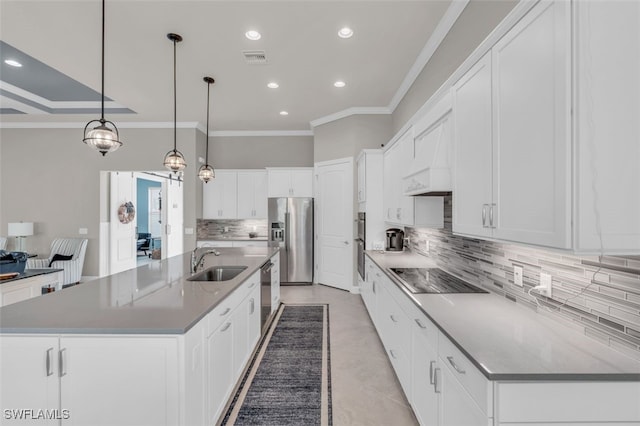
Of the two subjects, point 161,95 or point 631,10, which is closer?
point 631,10

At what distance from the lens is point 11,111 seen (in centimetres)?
539

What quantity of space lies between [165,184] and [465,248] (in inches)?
238

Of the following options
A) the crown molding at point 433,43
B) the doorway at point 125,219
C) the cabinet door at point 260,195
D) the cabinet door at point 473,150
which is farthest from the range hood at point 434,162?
the doorway at point 125,219

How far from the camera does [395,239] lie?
162 inches

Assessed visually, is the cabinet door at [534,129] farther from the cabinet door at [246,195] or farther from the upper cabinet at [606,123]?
the cabinet door at [246,195]

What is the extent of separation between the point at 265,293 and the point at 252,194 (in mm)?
3314

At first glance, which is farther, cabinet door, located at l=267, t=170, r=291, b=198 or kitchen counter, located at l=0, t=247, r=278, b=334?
cabinet door, located at l=267, t=170, r=291, b=198

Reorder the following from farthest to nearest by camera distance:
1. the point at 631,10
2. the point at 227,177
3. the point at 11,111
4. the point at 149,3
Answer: the point at 227,177 → the point at 11,111 → the point at 149,3 → the point at 631,10

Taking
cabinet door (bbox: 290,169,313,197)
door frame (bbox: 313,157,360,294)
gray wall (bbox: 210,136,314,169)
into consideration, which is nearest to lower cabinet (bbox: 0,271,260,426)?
door frame (bbox: 313,157,360,294)

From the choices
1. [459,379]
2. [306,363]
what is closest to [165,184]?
[306,363]

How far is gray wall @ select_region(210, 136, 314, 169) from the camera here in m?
6.55

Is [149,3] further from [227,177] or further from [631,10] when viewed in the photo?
[227,177]

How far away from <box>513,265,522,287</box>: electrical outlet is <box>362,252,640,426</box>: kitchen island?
133mm

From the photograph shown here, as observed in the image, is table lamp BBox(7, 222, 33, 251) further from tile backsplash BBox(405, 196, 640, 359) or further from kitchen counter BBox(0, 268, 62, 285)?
tile backsplash BBox(405, 196, 640, 359)
